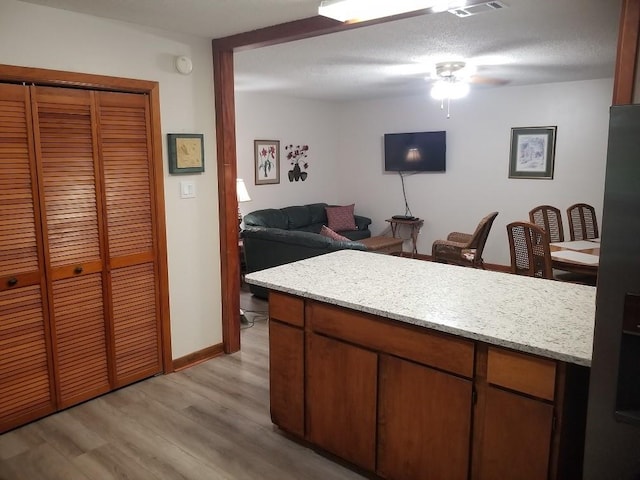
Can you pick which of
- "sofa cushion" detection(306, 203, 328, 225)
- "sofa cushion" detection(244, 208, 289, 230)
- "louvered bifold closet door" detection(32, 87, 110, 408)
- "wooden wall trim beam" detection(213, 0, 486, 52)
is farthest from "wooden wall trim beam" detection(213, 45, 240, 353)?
"sofa cushion" detection(306, 203, 328, 225)

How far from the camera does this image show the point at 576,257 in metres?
3.69

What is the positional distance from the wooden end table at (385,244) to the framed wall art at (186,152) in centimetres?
372

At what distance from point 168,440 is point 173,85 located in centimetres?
220

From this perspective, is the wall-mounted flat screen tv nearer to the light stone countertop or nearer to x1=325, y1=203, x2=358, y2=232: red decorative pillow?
x1=325, y1=203, x2=358, y2=232: red decorative pillow

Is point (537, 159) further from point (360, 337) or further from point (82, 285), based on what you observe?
point (82, 285)

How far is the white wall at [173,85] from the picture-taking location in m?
2.62

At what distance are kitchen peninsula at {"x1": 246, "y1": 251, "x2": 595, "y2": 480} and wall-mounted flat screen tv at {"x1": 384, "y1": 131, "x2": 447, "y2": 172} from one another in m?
4.57

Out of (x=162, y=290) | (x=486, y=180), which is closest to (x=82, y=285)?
(x=162, y=290)

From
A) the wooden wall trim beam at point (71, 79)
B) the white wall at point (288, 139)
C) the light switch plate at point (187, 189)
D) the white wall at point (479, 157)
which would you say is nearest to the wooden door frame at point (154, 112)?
the wooden wall trim beam at point (71, 79)

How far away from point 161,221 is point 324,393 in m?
1.64

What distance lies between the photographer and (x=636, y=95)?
199 centimetres

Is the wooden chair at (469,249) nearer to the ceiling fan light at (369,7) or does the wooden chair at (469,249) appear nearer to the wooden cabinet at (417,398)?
the ceiling fan light at (369,7)

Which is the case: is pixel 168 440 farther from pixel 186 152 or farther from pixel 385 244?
pixel 385 244

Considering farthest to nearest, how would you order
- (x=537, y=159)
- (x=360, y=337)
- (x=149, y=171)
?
1. (x=537, y=159)
2. (x=149, y=171)
3. (x=360, y=337)
